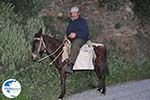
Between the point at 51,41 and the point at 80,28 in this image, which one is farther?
the point at 51,41

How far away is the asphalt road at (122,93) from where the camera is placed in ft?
44.7

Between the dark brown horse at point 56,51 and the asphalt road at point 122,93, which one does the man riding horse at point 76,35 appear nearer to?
the dark brown horse at point 56,51

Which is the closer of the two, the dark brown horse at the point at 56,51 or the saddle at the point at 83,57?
the dark brown horse at the point at 56,51

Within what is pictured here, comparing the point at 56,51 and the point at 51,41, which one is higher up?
the point at 51,41

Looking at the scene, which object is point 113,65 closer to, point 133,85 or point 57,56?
Answer: point 133,85

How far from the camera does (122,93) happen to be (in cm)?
1439

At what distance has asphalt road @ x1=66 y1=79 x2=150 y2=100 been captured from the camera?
1361cm

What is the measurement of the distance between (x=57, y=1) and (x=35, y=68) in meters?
6.44

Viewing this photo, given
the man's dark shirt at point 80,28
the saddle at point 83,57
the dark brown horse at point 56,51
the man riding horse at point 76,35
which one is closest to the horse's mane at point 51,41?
the dark brown horse at point 56,51

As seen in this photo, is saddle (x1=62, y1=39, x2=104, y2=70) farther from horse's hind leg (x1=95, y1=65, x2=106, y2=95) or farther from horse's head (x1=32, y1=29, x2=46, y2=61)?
horse's hind leg (x1=95, y1=65, x2=106, y2=95)
